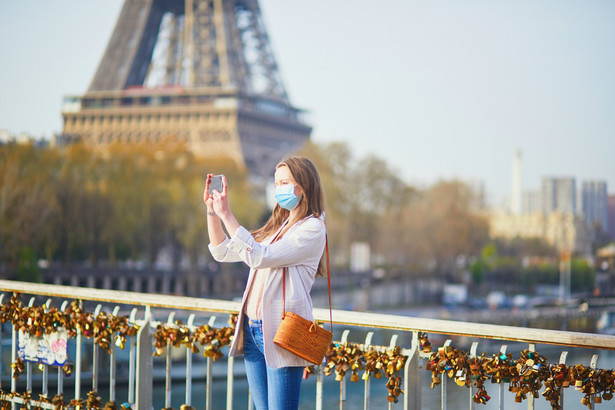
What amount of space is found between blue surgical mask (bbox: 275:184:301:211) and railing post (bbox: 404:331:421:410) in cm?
105

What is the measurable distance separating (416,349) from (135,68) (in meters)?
73.5

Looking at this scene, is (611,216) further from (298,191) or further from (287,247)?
(287,247)

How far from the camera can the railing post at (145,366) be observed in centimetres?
559

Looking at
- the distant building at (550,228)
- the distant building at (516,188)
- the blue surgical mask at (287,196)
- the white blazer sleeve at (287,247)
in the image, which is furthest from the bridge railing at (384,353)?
the distant building at (516,188)

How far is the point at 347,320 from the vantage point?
4.78 meters

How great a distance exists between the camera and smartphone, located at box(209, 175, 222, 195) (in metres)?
4.11

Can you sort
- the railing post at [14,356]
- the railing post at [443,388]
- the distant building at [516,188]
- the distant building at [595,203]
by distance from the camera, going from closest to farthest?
the railing post at [443,388] → the railing post at [14,356] → the distant building at [595,203] → the distant building at [516,188]

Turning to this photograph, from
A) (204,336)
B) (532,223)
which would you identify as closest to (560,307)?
(532,223)

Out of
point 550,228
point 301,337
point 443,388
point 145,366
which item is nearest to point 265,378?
point 301,337

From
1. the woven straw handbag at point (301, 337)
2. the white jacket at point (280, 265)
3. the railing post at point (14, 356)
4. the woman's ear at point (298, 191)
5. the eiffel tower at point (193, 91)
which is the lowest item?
the railing post at point (14, 356)

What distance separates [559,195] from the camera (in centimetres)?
9456

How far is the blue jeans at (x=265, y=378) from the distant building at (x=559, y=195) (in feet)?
289

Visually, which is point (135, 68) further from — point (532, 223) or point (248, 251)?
point (248, 251)

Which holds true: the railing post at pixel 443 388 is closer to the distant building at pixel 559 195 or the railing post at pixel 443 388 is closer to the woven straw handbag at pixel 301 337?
the woven straw handbag at pixel 301 337
